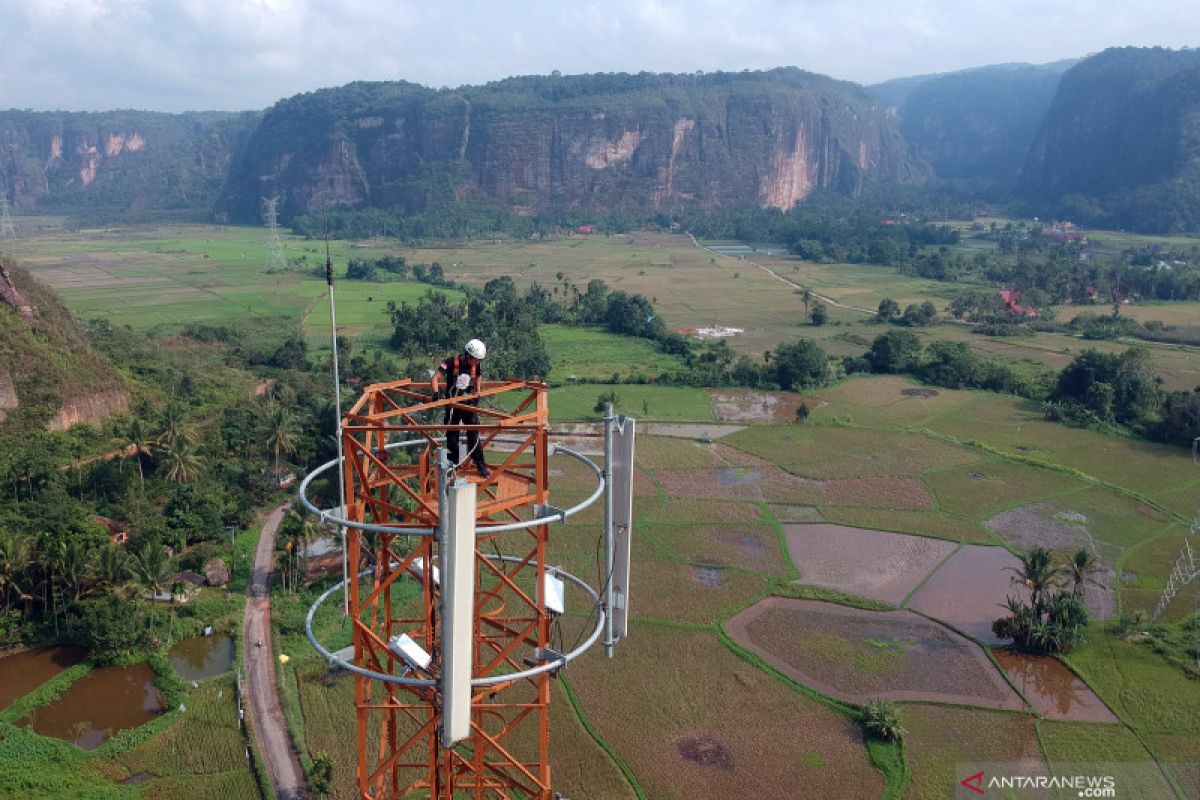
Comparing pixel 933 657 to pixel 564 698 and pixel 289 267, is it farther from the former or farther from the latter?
pixel 289 267

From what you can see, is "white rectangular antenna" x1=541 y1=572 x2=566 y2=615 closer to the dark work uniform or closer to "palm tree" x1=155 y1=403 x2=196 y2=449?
the dark work uniform

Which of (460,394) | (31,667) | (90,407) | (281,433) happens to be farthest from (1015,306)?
(460,394)

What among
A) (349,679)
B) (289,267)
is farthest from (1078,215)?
(349,679)

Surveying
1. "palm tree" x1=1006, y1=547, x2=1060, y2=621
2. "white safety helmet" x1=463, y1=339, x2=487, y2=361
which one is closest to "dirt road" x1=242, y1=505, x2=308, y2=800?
"white safety helmet" x1=463, y1=339, x2=487, y2=361

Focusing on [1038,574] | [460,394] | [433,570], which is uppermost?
[460,394]

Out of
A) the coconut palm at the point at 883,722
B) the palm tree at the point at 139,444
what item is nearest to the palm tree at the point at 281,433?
the palm tree at the point at 139,444

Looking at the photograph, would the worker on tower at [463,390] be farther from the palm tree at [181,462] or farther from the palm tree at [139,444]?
the palm tree at [139,444]

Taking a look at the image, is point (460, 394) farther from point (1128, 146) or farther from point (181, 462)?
point (1128, 146)
